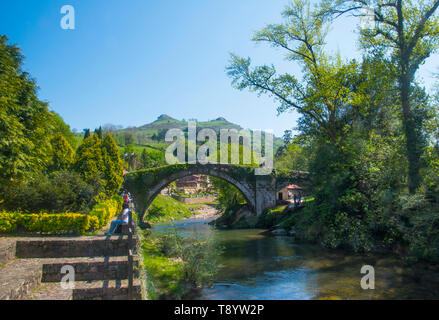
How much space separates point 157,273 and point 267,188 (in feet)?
71.0

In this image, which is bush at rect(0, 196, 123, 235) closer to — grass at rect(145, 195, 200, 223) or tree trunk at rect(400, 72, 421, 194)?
tree trunk at rect(400, 72, 421, 194)

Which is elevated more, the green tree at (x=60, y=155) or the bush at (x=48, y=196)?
the green tree at (x=60, y=155)

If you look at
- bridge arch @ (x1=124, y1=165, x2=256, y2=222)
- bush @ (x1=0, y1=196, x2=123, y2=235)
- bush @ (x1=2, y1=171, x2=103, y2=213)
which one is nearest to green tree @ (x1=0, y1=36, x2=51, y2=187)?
bush @ (x1=2, y1=171, x2=103, y2=213)

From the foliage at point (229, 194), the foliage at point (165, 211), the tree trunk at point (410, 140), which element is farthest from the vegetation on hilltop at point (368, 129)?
the foliage at point (165, 211)

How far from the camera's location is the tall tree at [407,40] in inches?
569

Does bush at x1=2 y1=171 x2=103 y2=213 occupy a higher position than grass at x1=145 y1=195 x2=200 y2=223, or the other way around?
bush at x1=2 y1=171 x2=103 y2=213

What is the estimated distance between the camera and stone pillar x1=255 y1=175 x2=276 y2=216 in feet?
103

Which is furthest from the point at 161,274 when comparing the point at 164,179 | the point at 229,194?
the point at 229,194

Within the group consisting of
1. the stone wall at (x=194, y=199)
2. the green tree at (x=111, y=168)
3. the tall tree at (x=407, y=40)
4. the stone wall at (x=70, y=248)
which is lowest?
the stone wall at (x=194, y=199)

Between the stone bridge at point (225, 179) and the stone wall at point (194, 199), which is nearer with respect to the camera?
the stone bridge at point (225, 179)

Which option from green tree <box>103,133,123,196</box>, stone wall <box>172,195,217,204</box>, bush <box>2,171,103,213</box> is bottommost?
stone wall <box>172,195,217,204</box>

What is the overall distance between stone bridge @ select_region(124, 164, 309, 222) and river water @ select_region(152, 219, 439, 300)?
14430mm

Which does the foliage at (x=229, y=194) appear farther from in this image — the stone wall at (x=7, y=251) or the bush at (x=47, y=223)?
the stone wall at (x=7, y=251)

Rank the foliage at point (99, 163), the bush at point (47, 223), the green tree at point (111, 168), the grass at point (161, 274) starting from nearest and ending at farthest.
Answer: the grass at point (161, 274)
the bush at point (47, 223)
the foliage at point (99, 163)
the green tree at point (111, 168)
